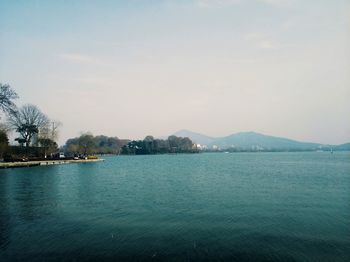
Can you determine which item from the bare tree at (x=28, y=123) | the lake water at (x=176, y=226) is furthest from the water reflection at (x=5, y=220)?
the bare tree at (x=28, y=123)

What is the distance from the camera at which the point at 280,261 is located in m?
14.1

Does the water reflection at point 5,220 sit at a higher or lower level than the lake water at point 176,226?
higher

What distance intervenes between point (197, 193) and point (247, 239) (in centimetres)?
1683

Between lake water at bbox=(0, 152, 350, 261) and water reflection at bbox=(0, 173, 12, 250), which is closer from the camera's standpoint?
lake water at bbox=(0, 152, 350, 261)

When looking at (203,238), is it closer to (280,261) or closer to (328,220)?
(280,261)

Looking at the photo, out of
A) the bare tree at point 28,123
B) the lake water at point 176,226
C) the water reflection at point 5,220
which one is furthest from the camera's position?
the bare tree at point 28,123

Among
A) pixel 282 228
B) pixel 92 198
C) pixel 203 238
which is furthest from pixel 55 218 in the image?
pixel 282 228

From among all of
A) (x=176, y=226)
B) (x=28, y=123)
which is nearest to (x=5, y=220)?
(x=176, y=226)

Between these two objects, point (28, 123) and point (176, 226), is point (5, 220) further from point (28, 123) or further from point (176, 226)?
point (28, 123)

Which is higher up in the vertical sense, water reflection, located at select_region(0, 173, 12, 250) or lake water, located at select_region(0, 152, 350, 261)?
water reflection, located at select_region(0, 173, 12, 250)

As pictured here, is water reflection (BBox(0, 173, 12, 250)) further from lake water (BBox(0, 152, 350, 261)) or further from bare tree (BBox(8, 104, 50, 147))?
bare tree (BBox(8, 104, 50, 147))

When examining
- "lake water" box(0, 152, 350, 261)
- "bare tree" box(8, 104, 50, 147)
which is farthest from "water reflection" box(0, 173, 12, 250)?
"bare tree" box(8, 104, 50, 147)

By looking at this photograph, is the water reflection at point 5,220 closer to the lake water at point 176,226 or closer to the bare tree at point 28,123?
the lake water at point 176,226

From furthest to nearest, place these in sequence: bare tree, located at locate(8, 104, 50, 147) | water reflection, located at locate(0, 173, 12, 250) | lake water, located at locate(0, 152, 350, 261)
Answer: bare tree, located at locate(8, 104, 50, 147)
water reflection, located at locate(0, 173, 12, 250)
lake water, located at locate(0, 152, 350, 261)
